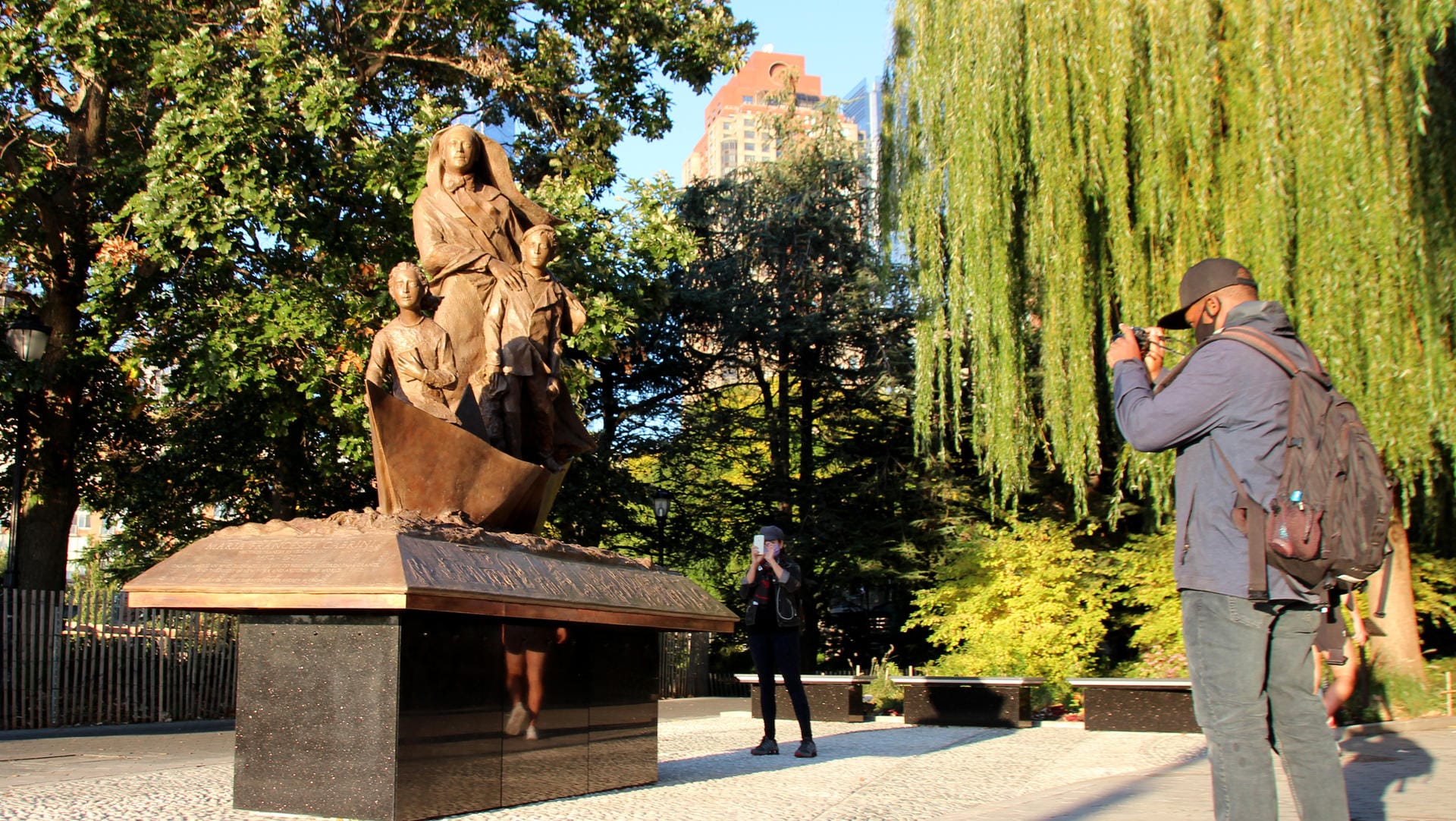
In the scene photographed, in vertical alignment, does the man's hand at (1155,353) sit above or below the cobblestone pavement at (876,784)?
A: above

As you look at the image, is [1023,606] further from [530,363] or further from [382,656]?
[382,656]

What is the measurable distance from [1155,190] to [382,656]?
9791 millimetres

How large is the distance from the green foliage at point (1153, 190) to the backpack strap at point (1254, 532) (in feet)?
26.8

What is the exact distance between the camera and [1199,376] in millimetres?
3877

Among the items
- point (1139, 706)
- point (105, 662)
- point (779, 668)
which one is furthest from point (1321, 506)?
point (105, 662)

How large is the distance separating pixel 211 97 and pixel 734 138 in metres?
139

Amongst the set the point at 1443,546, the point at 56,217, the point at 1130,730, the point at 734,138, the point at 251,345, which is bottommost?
the point at 1130,730

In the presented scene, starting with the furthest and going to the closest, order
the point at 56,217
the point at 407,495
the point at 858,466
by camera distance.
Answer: the point at 858,466 < the point at 56,217 < the point at 407,495

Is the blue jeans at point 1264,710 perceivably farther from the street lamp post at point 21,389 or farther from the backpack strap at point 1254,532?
the street lamp post at point 21,389

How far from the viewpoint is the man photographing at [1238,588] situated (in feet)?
12.0

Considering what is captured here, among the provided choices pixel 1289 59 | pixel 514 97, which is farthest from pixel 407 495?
pixel 514 97

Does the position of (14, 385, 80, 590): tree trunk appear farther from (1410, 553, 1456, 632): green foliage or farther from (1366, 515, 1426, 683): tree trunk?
(1410, 553, 1456, 632): green foliage

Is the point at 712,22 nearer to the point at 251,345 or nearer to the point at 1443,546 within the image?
the point at 251,345

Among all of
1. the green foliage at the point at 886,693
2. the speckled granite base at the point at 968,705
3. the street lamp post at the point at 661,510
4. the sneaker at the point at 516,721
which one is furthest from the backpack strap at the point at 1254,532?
the street lamp post at the point at 661,510
